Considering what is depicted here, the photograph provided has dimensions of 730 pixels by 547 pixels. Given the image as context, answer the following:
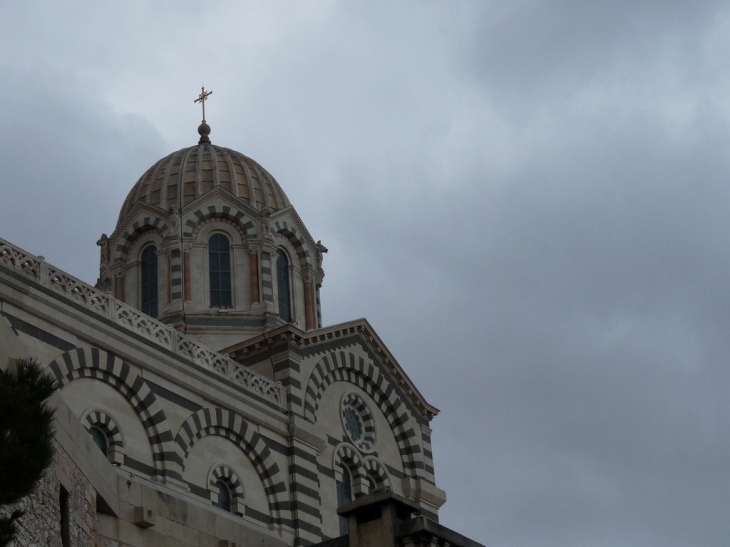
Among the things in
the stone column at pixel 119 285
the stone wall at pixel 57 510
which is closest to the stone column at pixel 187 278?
the stone column at pixel 119 285

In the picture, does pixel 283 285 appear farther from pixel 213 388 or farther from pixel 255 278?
pixel 213 388

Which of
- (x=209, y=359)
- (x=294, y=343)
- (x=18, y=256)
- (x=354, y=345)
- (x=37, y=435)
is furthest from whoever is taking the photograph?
(x=354, y=345)

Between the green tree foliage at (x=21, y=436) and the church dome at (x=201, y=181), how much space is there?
1006 inches

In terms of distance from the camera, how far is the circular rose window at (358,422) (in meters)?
35.4

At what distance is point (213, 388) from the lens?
31500mm

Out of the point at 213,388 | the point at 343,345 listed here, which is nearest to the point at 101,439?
the point at 213,388

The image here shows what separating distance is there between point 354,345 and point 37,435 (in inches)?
907

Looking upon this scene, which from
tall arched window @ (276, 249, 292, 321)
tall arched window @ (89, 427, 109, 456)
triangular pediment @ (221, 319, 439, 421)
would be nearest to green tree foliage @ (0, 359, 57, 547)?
tall arched window @ (89, 427, 109, 456)

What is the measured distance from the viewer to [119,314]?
29688 mm

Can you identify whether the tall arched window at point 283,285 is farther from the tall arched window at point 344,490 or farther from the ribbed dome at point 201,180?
the tall arched window at point 344,490

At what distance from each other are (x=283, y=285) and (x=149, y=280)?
3.45 meters

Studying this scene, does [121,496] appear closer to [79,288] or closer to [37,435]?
[37,435]

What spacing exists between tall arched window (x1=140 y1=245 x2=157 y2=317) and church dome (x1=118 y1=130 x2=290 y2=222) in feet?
4.10

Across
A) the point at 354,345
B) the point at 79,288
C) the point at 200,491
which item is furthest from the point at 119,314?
the point at 354,345
